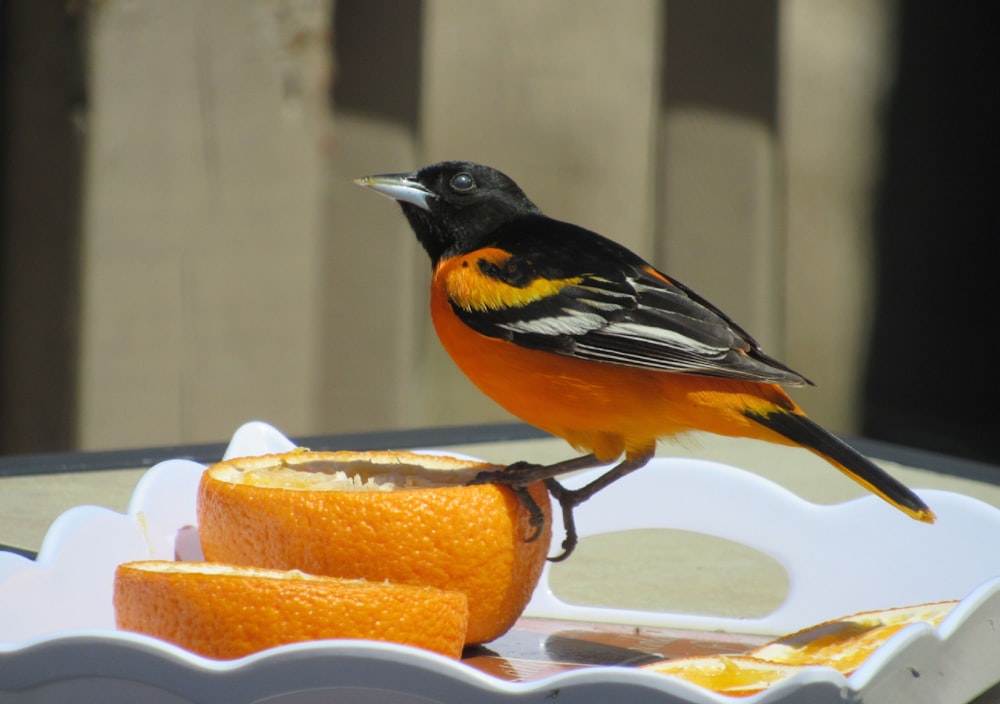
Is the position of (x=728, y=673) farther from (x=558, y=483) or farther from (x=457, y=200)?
(x=457, y=200)

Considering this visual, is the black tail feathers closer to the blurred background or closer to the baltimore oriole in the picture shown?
the baltimore oriole

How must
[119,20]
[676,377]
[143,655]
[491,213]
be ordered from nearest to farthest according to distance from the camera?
[143,655], [676,377], [491,213], [119,20]

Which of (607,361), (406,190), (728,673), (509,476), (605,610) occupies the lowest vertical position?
(605,610)

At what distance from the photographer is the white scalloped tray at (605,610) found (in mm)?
1142

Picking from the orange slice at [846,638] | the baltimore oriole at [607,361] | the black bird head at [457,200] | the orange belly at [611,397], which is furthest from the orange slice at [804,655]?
the black bird head at [457,200]

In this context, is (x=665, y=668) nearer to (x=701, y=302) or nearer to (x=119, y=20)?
(x=701, y=302)

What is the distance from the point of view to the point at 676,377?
1935mm

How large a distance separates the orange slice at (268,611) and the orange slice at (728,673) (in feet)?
0.81

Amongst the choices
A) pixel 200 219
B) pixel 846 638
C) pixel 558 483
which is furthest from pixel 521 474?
pixel 200 219

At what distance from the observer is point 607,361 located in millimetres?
1913

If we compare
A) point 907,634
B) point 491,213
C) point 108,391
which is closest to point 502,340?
point 491,213

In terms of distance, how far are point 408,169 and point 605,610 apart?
257 cm

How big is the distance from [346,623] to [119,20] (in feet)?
9.88

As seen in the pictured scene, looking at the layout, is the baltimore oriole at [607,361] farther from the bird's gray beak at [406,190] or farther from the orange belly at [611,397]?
the bird's gray beak at [406,190]
